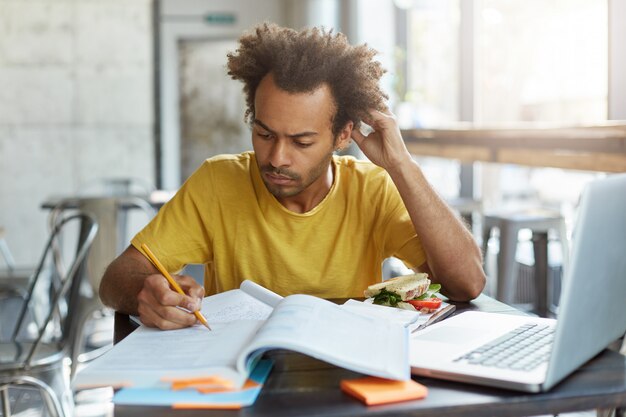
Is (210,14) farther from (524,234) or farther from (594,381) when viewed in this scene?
(594,381)

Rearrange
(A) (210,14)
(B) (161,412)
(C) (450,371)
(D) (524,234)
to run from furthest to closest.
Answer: (A) (210,14) → (D) (524,234) → (C) (450,371) → (B) (161,412)

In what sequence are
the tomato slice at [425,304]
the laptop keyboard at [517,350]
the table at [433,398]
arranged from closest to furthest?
the table at [433,398], the laptop keyboard at [517,350], the tomato slice at [425,304]

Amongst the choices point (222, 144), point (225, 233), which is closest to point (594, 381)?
point (225, 233)

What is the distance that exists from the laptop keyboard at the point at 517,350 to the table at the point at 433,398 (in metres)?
0.05

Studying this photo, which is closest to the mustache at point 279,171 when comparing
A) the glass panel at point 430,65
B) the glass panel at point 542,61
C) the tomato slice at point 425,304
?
the tomato slice at point 425,304

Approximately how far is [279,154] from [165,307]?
1.65 feet

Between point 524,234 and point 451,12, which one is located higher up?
point 451,12

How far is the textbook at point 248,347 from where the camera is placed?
98 centimetres

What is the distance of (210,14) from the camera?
750cm

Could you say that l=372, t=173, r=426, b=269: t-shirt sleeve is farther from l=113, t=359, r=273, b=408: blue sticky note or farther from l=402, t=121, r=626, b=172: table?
l=402, t=121, r=626, b=172: table

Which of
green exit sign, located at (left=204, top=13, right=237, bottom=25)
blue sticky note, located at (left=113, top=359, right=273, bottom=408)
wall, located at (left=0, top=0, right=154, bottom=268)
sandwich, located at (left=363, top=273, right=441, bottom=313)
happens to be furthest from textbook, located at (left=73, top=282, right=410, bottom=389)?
green exit sign, located at (left=204, top=13, right=237, bottom=25)

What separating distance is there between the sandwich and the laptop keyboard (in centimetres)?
20

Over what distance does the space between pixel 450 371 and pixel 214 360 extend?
29 cm

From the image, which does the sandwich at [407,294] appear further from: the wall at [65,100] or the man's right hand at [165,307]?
the wall at [65,100]
